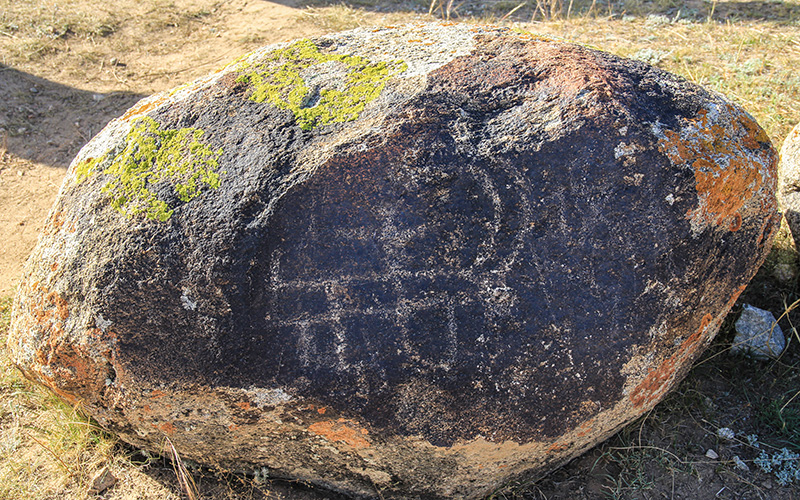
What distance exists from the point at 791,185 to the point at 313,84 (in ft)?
7.68

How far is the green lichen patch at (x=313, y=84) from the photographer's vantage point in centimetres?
191

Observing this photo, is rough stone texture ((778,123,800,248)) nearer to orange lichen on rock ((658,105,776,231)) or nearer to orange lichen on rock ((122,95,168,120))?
orange lichen on rock ((658,105,776,231))

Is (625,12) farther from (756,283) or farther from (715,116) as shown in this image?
(715,116)

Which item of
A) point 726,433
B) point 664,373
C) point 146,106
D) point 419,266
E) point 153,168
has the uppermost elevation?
point 146,106

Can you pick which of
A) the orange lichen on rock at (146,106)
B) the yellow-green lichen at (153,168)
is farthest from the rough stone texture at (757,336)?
the orange lichen on rock at (146,106)

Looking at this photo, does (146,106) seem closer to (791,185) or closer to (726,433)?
(726,433)

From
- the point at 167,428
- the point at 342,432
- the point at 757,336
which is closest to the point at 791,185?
the point at 757,336

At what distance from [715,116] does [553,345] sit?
3.07ft

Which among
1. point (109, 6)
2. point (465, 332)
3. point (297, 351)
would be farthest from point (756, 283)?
point (109, 6)

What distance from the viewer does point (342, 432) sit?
183cm

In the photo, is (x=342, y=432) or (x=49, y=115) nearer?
(x=342, y=432)

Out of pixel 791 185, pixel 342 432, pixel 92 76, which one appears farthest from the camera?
pixel 92 76

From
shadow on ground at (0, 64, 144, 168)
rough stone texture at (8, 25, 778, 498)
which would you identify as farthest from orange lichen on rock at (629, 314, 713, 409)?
shadow on ground at (0, 64, 144, 168)

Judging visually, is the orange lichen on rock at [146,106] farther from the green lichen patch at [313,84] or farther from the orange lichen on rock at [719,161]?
the orange lichen on rock at [719,161]
